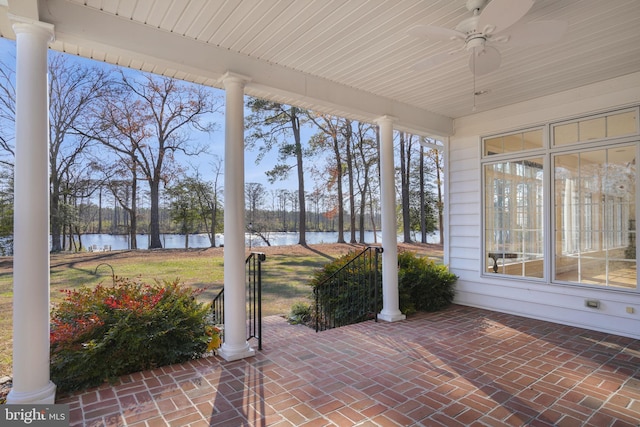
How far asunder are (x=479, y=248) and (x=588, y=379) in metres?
2.64

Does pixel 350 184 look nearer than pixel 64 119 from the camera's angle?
No

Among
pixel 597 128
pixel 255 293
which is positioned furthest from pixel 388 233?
pixel 597 128

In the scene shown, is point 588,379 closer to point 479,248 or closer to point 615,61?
point 479,248

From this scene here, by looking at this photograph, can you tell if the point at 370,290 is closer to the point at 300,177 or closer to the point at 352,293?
the point at 352,293

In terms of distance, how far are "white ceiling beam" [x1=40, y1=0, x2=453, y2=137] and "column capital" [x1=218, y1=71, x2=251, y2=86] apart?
0.05 meters

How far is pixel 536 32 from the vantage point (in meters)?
2.38

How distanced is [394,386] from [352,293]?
7.83 ft

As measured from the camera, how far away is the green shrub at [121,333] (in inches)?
107

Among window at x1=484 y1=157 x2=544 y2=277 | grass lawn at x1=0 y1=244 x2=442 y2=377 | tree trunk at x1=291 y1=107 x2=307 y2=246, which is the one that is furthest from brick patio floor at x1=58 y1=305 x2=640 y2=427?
tree trunk at x1=291 y1=107 x2=307 y2=246

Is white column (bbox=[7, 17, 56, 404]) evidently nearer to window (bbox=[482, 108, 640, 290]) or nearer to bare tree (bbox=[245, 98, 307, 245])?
window (bbox=[482, 108, 640, 290])

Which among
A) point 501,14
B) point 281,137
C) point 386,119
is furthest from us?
point 281,137

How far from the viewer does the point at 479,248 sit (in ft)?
17.5

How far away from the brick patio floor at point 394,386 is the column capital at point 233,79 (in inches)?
107

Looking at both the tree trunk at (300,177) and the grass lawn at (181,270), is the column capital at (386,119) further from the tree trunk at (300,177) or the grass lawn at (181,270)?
the tree trunk at (300,177)
